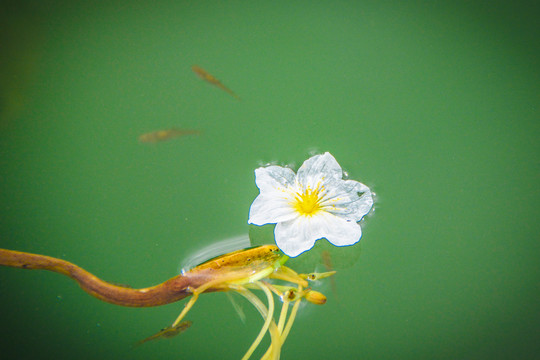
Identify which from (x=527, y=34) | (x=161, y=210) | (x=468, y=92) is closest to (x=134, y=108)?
(x=161, y=210)

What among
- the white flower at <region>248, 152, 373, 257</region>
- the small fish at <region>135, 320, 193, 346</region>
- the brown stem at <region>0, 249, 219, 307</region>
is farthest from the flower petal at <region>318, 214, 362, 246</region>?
the small fish at <region>135, 320, 193, 346</region>

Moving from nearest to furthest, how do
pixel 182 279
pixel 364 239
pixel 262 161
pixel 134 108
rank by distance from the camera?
pixel 182 279
pixel 364 239
pixel 262 161
pixel 134 108

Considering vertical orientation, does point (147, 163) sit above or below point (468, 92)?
below

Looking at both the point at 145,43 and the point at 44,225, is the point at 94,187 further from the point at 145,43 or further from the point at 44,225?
the point at 145,43

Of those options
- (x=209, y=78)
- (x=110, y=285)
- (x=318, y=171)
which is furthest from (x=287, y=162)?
(x=110, y=285)

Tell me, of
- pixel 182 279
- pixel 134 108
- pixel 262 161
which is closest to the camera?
pixel 182 279

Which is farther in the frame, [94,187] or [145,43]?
[145,43]

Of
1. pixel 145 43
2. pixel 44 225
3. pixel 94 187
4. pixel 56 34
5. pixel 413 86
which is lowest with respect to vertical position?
pixel 44 225
